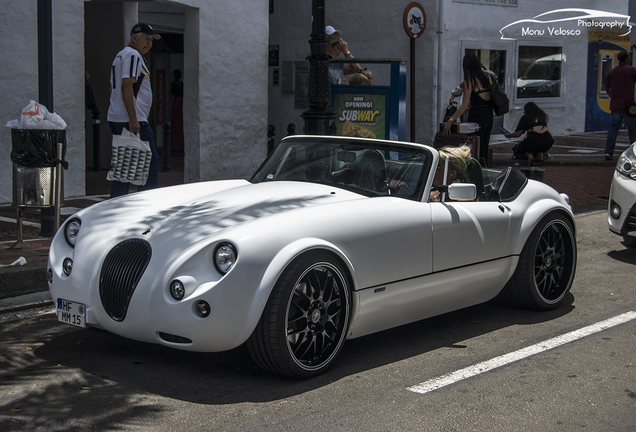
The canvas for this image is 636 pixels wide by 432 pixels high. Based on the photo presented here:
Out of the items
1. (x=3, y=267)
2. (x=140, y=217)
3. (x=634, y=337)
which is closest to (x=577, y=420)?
(x=634, y=337)

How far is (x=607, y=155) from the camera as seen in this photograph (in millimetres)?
15844

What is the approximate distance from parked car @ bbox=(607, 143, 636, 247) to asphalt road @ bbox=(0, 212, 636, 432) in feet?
7.62

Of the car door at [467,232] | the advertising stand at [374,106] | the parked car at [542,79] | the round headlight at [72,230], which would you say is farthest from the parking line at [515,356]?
the parked car at [542,79]

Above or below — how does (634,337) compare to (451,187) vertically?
below

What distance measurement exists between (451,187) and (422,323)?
109 centimetres

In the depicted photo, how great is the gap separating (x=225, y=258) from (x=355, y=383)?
987 millimetres

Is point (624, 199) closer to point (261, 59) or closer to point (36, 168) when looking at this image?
point (36, 168)

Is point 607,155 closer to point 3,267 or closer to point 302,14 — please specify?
point 302,14

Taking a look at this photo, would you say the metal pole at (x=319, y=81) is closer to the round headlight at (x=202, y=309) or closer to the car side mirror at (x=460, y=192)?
the car side mirror at (x=460, y=192)

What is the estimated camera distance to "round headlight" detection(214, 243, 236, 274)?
4.23 meters

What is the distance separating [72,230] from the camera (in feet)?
16.6

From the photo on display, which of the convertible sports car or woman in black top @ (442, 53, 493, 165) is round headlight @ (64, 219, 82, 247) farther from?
woman in black top @ (442, 53, 493, 165)

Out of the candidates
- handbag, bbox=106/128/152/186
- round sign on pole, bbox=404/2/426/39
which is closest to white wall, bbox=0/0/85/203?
handbag, bbox=106/128/152/186

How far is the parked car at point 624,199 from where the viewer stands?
7.91 m
